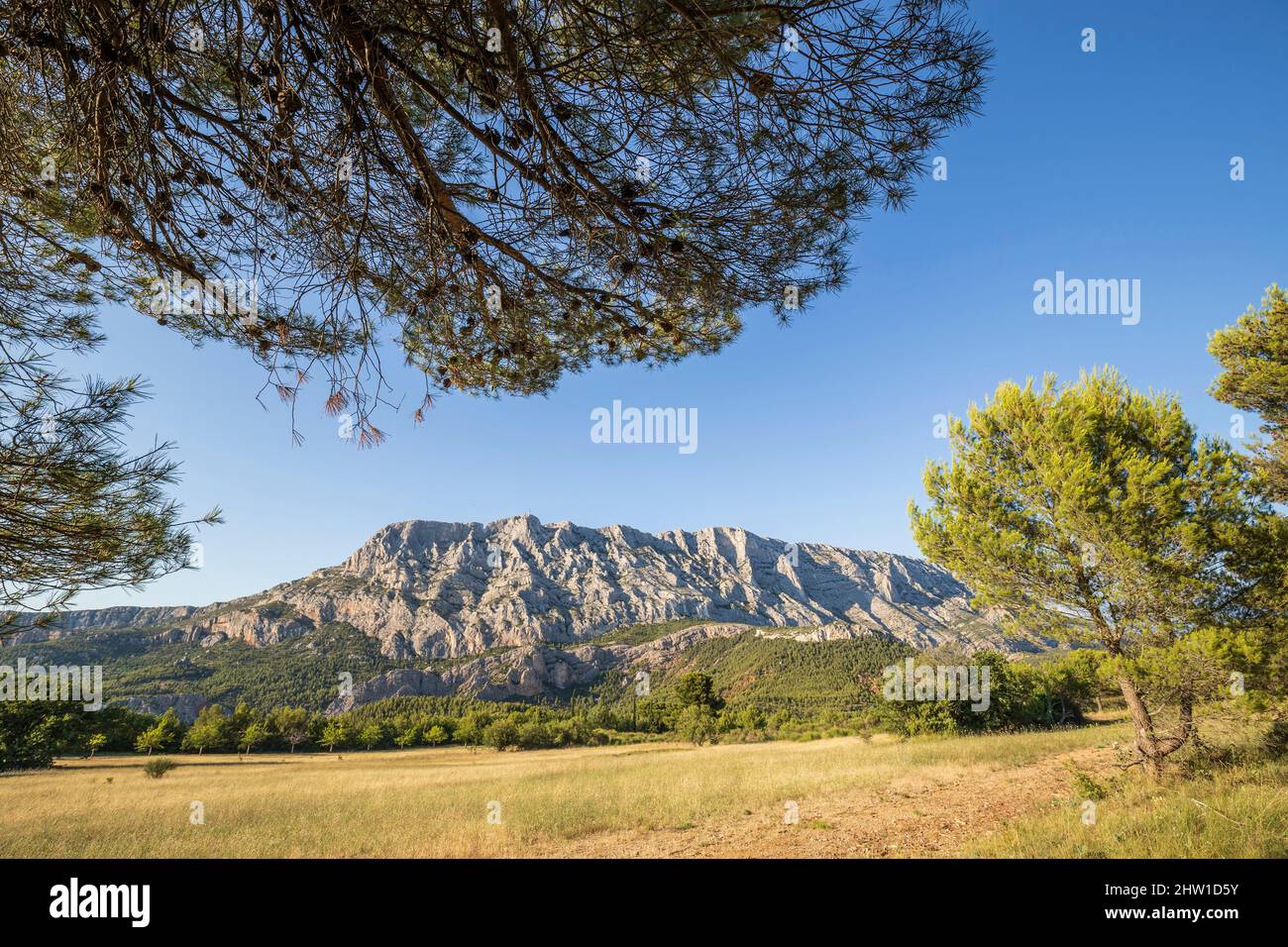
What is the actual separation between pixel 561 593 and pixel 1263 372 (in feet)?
366

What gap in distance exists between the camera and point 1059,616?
9.29 m

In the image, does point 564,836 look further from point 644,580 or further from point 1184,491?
point 644,580

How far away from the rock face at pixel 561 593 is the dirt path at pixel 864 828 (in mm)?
73468

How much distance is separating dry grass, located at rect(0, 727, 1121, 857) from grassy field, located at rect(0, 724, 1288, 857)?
0.21 ft

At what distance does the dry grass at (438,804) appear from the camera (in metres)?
7.76

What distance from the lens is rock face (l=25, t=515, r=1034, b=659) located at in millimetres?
92812

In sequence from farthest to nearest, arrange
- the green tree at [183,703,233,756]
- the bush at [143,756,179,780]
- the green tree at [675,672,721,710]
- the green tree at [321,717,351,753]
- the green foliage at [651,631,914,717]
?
the green foliage at [651,631,914,717] < the green tree at [675,672,721,710] < the green tree at [321,717,351,753] < the green tree at [183,703,233,756] < the bush at [143,756,179,780]

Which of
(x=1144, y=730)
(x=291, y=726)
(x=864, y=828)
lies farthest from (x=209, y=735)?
(x=1144, y=730)

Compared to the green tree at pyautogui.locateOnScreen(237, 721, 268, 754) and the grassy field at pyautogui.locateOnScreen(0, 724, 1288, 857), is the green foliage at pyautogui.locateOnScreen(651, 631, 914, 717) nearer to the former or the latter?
the green tree at pyautogui.locateOnScreen(237, 721, 268, 754)

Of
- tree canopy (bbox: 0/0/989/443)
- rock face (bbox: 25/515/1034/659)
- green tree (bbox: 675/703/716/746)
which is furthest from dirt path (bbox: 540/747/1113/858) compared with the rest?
rock face (bbox: 25/515/1034/659)

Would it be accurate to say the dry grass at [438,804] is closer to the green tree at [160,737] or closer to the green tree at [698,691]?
the green tree at [160,737]

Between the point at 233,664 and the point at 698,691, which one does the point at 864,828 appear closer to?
the point at 698,691

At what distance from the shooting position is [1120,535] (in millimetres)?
8719
